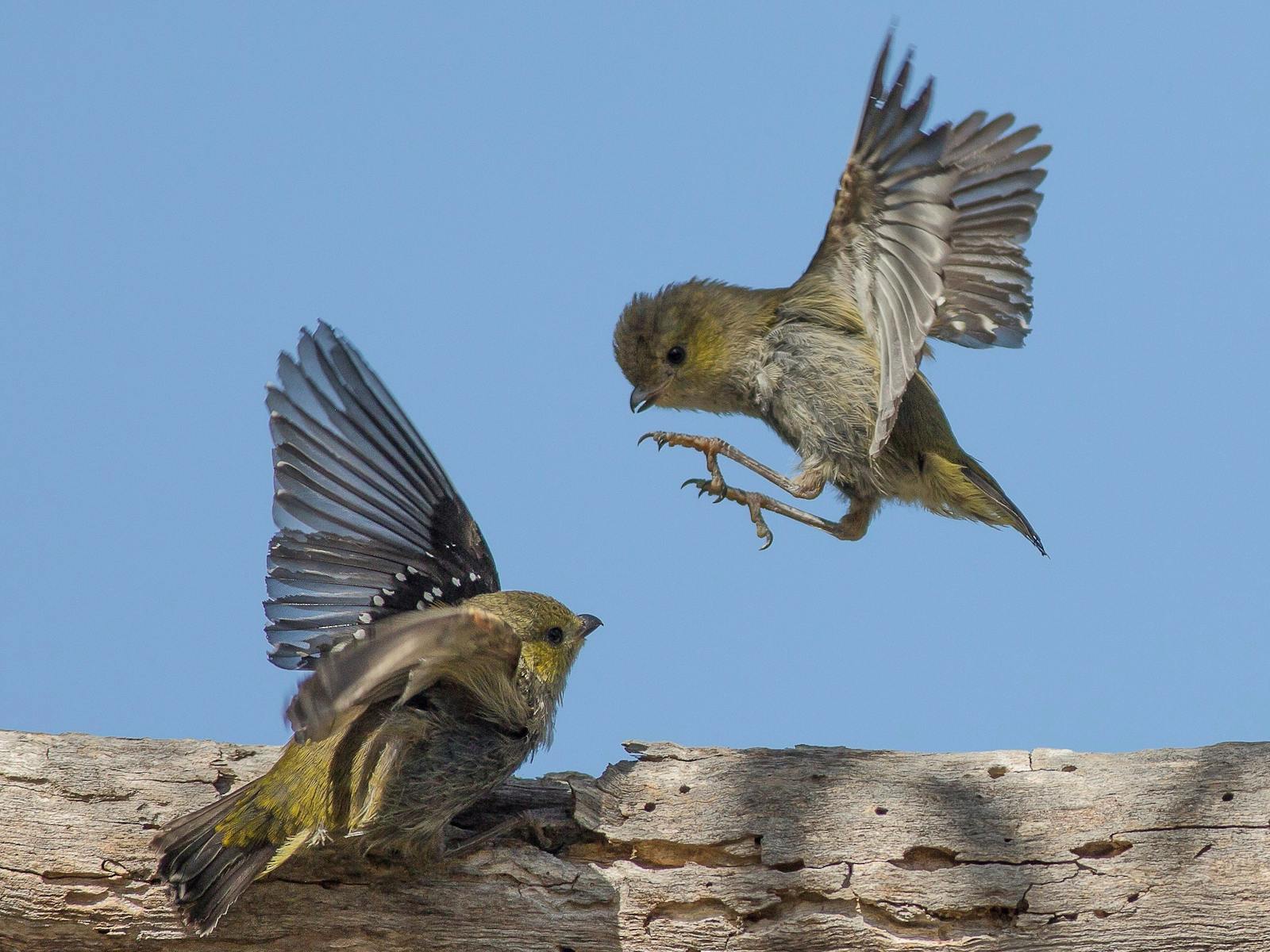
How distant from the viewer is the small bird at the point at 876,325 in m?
4.26

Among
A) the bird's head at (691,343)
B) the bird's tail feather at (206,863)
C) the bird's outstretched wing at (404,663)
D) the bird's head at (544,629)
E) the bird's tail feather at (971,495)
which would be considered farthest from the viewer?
the bird's head at (691,343)

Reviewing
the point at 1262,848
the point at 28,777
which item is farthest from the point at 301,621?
the point at 1262,848

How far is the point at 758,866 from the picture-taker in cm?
344

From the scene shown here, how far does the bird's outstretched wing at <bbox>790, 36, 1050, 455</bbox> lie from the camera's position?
4219mm

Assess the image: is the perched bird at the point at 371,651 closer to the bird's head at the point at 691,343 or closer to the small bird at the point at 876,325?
the small bird at the point at 876,325

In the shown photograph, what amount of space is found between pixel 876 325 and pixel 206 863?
2.93 meters

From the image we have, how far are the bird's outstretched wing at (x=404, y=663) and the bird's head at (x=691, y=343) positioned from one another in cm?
208

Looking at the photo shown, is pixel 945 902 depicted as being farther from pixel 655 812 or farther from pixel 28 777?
pixel 28 777

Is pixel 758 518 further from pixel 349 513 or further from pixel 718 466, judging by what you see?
pixel 349 513

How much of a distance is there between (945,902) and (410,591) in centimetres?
190

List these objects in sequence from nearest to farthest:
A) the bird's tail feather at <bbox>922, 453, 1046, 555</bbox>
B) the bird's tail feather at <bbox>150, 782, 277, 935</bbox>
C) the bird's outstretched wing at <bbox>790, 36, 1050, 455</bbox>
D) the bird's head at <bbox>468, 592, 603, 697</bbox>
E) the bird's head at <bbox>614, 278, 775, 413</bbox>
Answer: the bird's tail feather at <bbox>150, 782, 277, 935</bbox> < the bird's head at <bbox>468, 592, 603, 697</bbox> < the bird's outstretched wing at <bbox>790, 36, 1050, 455</bbox> < the bird's tail feather at <bbox>922, 453, 1046, 555</bbox> < the bird's head at <bbox>614, 278, 775, 413</bbox>

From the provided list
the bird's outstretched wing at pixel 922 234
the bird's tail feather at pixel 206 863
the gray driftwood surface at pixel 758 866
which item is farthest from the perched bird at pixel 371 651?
the bird's outstretched wing at pixel 922 234

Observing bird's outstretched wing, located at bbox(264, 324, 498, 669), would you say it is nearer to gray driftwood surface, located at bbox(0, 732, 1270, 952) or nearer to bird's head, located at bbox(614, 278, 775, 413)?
gray driftwood surface, located at bbox(0, 732, 1270, 952)

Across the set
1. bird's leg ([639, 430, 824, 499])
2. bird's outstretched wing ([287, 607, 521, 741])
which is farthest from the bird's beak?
bird's outstretched wing ([287, 607, 521, 741])
